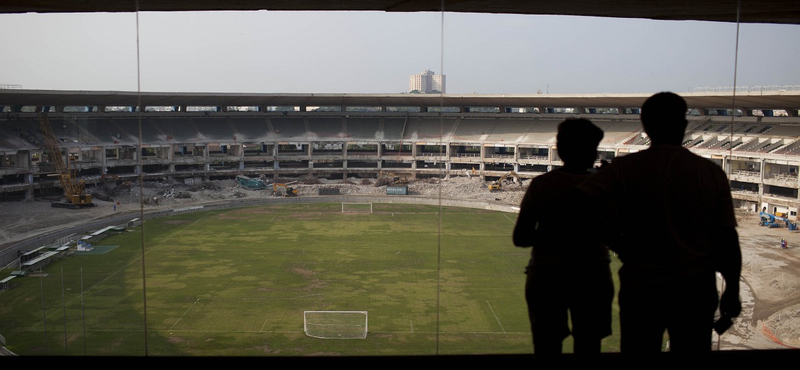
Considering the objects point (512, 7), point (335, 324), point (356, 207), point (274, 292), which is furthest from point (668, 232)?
point (356, 207)

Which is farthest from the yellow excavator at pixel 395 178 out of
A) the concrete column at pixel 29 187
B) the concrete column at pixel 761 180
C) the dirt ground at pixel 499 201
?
the concrete column at pixel 761 180

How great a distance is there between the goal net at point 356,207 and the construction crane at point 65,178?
7.75 meters

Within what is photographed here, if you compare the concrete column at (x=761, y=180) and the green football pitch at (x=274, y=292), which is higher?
the concrete column at (x=761, y=180)

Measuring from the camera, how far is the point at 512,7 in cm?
283

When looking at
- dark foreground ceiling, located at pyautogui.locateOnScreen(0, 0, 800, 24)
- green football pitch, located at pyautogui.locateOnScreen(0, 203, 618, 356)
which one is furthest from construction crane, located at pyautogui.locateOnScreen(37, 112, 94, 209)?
dark foreground ceiling, located at pyautogui.locateOnScreen(0, 0, 800, 24)

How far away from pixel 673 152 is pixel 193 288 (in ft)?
36.2

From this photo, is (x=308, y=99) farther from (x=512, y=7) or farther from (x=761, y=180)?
(x=512, y=7)

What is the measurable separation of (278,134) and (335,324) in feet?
59.7

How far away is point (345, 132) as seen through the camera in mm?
27125

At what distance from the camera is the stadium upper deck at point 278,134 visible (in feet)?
67.5

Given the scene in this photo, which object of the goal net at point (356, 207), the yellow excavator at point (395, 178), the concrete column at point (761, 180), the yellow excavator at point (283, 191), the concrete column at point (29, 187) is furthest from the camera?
the yellow excavator at point (395, 178)

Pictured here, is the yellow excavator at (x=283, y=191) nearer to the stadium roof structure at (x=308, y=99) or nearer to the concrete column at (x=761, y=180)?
the stadium roof structure at (x=308, y=99)

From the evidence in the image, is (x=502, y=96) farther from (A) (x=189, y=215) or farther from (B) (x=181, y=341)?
(B) (x=181, y=341)

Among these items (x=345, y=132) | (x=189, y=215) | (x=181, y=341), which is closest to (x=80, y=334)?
(x=181, y=341)
